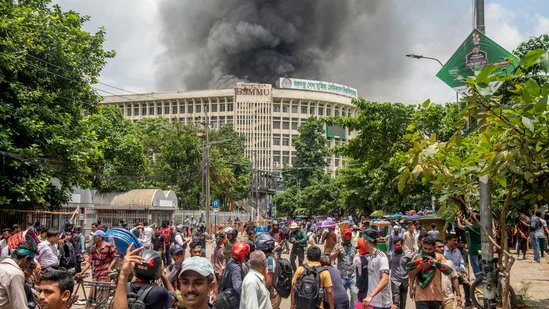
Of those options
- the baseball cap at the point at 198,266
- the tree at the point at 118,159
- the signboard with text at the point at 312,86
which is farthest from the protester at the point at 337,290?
the signboard with text at the point at 312,86

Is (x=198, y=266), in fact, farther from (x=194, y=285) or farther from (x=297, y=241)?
(x=297, y=241)

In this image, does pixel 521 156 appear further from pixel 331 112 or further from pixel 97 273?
pixel 331 112

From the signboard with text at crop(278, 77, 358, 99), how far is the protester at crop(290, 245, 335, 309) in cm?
9078

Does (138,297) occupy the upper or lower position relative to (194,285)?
lower

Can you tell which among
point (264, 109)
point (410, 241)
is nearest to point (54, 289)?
point (410, 241)

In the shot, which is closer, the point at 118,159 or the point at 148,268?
the point at 148,268

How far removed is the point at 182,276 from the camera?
363cm

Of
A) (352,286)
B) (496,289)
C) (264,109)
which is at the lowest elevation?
(352,286)

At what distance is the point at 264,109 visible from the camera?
9425 centimetres

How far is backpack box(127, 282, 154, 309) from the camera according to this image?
3949 millimetres

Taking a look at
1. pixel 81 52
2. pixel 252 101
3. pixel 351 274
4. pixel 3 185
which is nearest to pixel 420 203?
pixel 81 52

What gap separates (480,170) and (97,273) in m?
7.01

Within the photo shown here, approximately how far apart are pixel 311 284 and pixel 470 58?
3481mm

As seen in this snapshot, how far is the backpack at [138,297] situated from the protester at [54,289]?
52 cm
